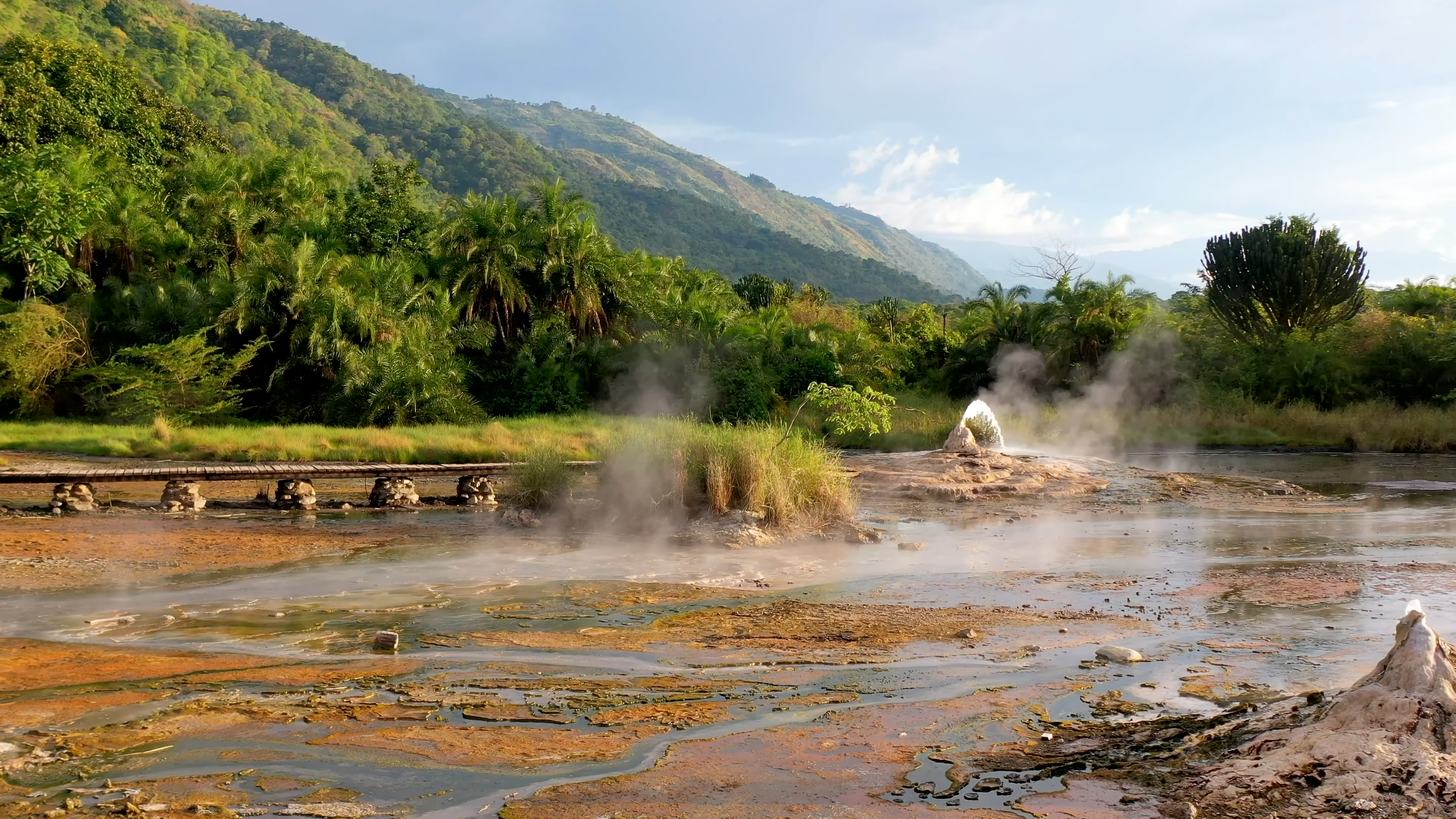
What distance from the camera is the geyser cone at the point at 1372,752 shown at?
13.2 feet

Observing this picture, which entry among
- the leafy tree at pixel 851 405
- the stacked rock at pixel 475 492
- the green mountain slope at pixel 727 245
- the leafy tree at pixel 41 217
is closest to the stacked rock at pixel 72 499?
the stacked rock at pixel 475 492

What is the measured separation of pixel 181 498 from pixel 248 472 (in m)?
1.00

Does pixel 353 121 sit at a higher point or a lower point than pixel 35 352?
higher

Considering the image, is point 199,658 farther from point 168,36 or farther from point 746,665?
point 168,36

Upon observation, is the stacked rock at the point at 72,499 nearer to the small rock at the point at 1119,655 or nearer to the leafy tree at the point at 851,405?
the leafy tree at the point at 851,405

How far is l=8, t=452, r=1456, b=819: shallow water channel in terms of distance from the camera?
5.06 metres

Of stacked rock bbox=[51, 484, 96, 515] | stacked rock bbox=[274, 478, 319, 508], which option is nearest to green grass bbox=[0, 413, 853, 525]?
stacked rock bbox=[274, 478, 319, 508]

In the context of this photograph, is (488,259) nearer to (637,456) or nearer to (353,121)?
(637,456)

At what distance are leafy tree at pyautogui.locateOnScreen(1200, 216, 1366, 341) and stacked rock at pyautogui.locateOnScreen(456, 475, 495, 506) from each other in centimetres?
2347

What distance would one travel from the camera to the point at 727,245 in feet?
287

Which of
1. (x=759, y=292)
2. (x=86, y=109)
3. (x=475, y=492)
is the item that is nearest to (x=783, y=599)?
(x=475, y=492)

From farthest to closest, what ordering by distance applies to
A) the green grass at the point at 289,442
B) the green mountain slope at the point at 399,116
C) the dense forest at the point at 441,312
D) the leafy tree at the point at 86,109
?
the green mountain slope at the point at 399,116, the leafy tree at the point at 86,109, the dense forest at the point at 441,312, the green grass at the point at 289,442

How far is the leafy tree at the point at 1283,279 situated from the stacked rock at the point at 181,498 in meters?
27.6

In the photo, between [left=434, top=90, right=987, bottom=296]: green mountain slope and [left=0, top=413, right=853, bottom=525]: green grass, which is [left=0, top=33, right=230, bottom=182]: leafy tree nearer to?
[left=0, top=413, right=853, bottom=525]: green grass
